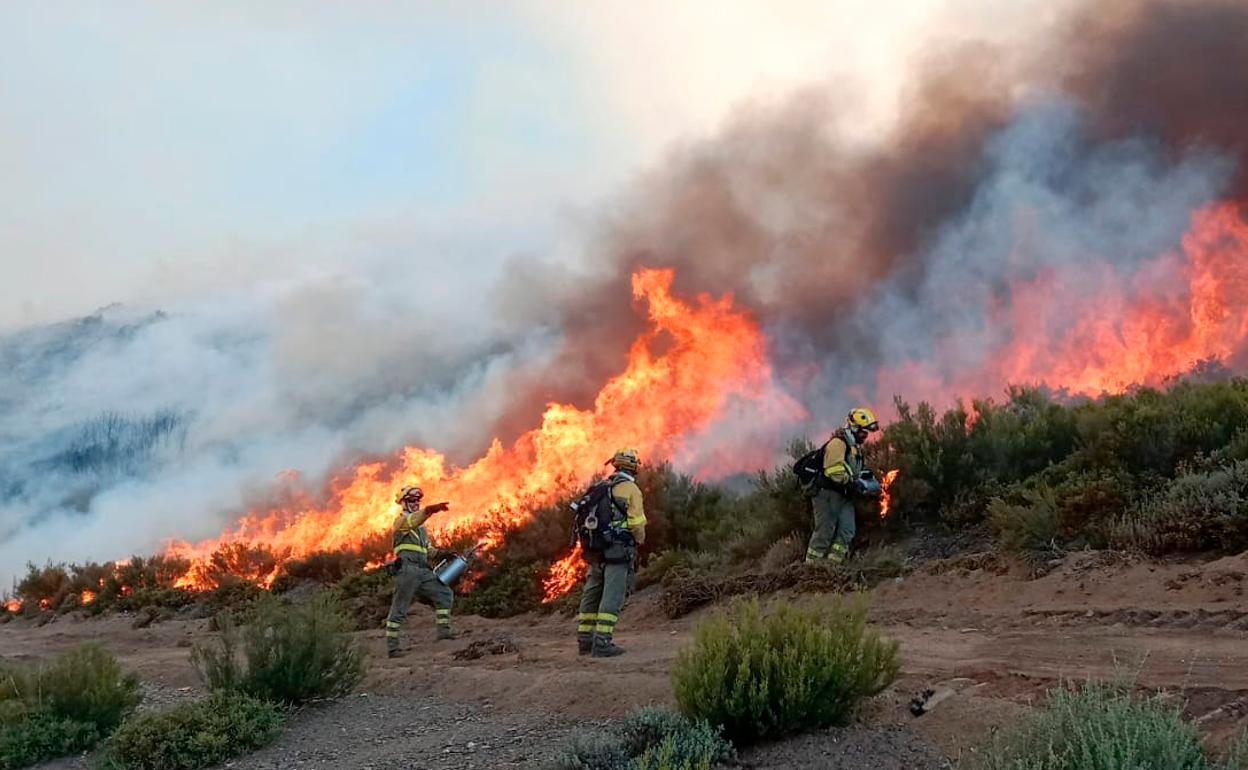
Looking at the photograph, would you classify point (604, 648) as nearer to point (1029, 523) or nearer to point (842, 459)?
point (842, 459)

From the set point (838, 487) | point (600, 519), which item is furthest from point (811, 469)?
point (600, 519)

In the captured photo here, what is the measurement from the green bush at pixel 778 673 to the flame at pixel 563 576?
971 cm

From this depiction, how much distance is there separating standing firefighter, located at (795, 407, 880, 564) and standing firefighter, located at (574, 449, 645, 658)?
9.76 feet

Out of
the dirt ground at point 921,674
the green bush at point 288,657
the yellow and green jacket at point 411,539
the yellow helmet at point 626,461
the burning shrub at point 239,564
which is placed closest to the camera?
the dirt ground at point 921,674

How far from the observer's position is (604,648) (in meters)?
10.2

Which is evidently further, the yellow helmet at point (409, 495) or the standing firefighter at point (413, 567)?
the yellow helmet at point (409, 495)

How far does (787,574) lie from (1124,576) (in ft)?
12.9

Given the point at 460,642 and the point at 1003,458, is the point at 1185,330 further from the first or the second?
the point at 460,642

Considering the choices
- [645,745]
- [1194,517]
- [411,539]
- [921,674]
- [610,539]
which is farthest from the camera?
[411,539]

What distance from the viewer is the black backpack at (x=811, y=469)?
12.6 meters

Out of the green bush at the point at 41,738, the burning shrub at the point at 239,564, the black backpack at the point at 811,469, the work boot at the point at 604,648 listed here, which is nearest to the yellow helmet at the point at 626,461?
the work boot at the point at 604,648

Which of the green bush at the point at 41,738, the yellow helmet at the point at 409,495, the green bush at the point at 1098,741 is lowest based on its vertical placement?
the green bush at the point at 41,738

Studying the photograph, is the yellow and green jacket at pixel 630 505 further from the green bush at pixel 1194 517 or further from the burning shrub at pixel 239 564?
the burning shrub at pixel 239 564

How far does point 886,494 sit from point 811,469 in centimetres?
157
